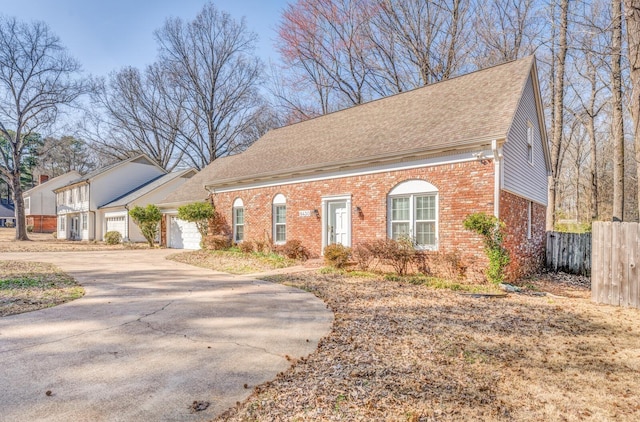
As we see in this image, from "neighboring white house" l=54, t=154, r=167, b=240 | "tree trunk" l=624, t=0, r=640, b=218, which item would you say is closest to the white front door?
"tree trunk" l=624, t=0, r=640, b=218

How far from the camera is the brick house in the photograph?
9.06 m

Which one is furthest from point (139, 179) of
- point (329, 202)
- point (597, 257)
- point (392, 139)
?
point (597, 257)

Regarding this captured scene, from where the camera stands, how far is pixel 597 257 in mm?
7504

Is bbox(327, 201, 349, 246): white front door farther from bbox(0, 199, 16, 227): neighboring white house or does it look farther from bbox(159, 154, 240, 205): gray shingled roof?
bbox(0, 199, 16, 227): neighboring white house

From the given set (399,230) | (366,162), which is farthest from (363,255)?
(366,162)

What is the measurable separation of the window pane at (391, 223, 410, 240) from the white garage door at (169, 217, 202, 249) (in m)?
11.5

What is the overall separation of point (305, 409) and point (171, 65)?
3502cm

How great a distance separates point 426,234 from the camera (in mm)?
9859

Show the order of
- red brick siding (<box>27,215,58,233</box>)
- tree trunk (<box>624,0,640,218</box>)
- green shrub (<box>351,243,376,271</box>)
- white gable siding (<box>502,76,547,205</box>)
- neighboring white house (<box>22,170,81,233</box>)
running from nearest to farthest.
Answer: tree trunk (<box>624,0,640,218</box>), white gable siding (<box>502,76,547,205</box>), green shrub (<box>351,243,376,271</box>), neighboring white house (<box>22,170,81,233</box>), red brick siding (<box>27,215,58,233</box>)

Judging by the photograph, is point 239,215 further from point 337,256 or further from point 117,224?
point 117,224

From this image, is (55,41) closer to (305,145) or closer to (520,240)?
(305,145)

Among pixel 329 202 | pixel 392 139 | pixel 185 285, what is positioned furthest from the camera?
pixel 329 202

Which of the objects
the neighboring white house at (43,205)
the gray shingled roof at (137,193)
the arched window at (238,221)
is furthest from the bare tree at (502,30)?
the neighboring white house at (43,205)

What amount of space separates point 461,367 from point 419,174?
6742mm
